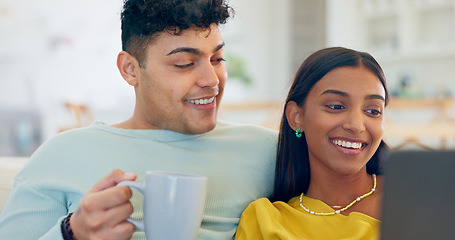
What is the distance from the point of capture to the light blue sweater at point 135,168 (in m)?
1.02

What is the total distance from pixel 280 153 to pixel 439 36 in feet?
13.4

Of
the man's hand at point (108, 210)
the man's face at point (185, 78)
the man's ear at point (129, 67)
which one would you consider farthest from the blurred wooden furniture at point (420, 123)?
the man's hand at point (108, 210)

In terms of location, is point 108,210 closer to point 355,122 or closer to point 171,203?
point 171,203

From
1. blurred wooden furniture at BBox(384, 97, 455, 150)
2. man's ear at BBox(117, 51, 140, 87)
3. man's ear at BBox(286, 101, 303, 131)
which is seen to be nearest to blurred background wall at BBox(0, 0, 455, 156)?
blurred wooden furniture at BBox(384, 97, 455, 150)

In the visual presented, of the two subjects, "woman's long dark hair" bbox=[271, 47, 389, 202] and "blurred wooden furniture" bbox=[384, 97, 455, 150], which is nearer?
"woman's long dark hair" bbox=[271, 47, 389, 202]

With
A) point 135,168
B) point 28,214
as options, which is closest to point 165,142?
point 135,168

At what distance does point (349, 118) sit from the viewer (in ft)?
3.18

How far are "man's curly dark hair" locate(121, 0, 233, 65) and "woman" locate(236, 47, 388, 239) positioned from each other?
273 millimetres

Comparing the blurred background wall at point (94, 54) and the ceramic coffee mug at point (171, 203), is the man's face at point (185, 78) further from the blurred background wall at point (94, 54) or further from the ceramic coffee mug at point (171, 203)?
the blurred background wall at point (94, 54)

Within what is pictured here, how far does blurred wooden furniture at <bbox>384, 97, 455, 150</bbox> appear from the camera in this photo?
2.85 meters

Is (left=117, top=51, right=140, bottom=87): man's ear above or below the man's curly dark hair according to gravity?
below

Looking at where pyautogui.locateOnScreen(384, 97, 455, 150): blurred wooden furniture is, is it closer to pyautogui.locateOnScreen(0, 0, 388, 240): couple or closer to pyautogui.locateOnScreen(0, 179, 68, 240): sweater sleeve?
pyautogui.locateOnScreen(0, 0, 388, 240): couple

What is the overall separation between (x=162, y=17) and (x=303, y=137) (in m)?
0.46

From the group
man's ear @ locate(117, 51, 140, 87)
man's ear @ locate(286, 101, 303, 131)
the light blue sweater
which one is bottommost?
the light blue sweater
